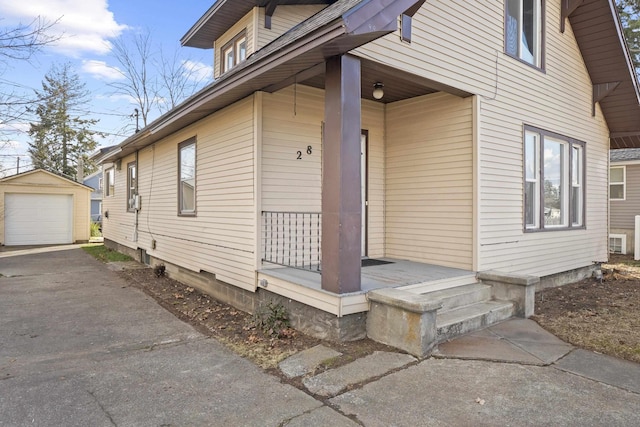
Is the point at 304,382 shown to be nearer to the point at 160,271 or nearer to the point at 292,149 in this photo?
the point at 292,149

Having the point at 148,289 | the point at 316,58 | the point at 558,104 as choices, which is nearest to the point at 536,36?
the point at 558,104

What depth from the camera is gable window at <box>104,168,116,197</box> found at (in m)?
13.7

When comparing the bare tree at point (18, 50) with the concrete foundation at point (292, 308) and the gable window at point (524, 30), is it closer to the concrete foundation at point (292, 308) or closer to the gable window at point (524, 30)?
the concrete foundation at point (292, 308)

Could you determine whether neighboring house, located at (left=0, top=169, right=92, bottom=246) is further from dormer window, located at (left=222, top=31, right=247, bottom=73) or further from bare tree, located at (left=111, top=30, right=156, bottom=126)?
dormer window, located at (left=222, top=31, right=247, bottom=73)

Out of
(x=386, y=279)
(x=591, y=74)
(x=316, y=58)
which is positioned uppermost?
Result: (x=591, y=74)

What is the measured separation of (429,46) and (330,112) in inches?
79.1

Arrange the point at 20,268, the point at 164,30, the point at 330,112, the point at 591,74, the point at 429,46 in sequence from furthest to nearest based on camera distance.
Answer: the point at 164,30 → the point at 20,268 → the point at 591,74 → the point at 429,46 → the point at 330,112

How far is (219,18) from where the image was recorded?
8477mm

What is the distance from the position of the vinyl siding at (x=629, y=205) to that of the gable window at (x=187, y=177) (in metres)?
14.3

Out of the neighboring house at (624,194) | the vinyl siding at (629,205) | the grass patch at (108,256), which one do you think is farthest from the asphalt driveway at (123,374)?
the vinyl siding at (629,205)

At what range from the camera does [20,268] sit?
9.60 m

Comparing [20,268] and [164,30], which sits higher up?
[164,30]

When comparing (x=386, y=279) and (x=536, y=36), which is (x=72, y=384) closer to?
(x=386, y=279)

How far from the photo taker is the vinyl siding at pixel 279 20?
761 centimetres
